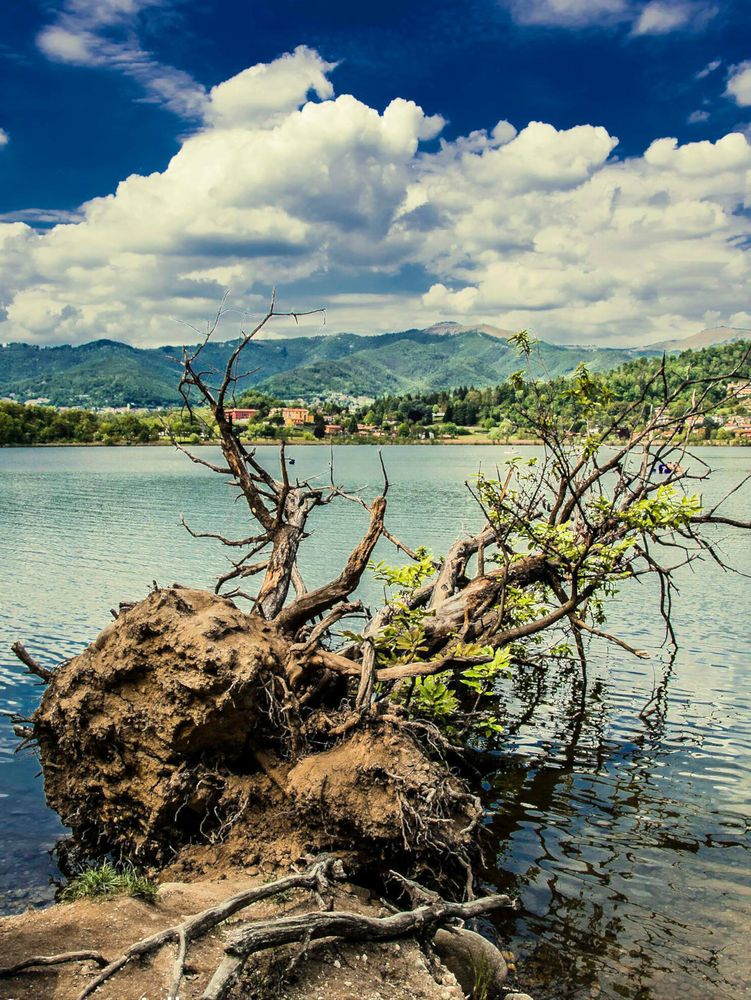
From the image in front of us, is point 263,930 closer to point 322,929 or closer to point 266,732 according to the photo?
point 322,929

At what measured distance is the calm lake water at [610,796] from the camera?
8.67 meters

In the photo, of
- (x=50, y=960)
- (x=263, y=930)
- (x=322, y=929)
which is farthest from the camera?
(x=322, y=929)

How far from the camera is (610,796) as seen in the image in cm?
1277

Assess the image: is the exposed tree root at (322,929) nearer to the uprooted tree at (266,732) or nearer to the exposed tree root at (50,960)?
the uprooted tree at (266,732)

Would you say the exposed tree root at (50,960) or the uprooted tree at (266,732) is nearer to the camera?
the exposed tree root at (50,960)

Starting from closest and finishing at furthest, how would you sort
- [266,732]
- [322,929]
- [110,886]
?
[322,929] < [110,886] < [266,732]

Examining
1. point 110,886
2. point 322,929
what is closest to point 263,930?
point 322,929

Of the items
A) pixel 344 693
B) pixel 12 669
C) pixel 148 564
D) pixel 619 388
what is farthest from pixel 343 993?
pixel 148 564

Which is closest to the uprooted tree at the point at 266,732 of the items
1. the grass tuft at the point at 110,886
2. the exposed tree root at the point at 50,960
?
the grass tuft at the point at 110,886

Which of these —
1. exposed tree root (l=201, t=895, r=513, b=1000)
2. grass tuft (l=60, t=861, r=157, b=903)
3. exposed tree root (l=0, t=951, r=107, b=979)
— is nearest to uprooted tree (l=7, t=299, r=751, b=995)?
exposed tree root (l=201, t=895, r=513, b=1000)

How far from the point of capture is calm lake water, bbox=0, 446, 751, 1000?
8672mm

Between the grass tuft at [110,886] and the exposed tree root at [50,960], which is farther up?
the exposed tree root at [50,960]

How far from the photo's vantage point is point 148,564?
34.2 metres

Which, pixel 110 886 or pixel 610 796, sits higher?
pixel 110 886
